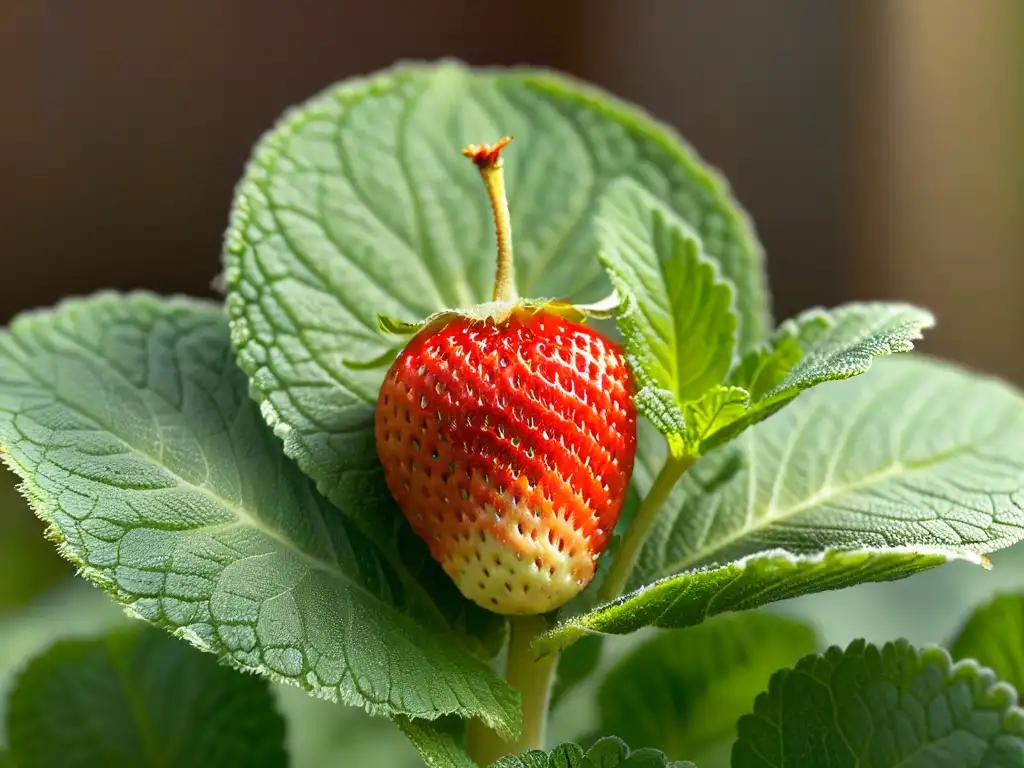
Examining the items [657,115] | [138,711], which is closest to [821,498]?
[138,711]

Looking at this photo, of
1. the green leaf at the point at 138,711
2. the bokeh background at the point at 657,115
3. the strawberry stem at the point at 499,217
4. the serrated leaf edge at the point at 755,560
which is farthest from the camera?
the bokeh background at the point at 657,115

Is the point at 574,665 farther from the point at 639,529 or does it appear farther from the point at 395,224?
the point at 395,224

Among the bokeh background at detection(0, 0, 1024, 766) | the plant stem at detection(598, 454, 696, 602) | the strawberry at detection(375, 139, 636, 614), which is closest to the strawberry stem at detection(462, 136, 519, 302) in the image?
the strawberry at detection(375, 139, 636, 614)

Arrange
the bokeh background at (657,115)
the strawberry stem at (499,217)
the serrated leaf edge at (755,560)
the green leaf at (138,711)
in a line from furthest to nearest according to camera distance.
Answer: the bokeh background at (657,115)
the green leaf at (138,711)
the strawberry stem at (499,217)
the serrated leaf edge at (755,560)

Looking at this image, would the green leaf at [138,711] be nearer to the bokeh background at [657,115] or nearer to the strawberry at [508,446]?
the strawberry at [508,446]

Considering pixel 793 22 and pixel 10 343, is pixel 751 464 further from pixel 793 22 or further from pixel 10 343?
pixel 793 22

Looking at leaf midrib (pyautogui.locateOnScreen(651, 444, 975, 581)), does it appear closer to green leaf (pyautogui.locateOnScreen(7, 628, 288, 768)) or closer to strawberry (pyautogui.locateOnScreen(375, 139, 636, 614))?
strawberry (pyautogui.locateOnScreen(375, 139, 636, 614))

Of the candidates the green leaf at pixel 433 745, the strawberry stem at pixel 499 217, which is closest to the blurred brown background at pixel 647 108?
the strawberry stem at pixel 499 217
